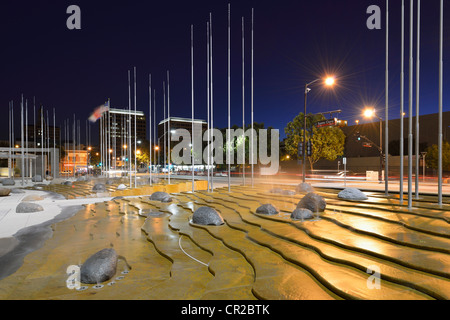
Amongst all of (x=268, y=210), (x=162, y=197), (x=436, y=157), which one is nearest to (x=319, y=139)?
(x=436, y=157)

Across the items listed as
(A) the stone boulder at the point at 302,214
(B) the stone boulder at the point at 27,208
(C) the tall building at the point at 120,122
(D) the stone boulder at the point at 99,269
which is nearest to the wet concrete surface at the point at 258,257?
(D) the stone boulder at the point at 99,269

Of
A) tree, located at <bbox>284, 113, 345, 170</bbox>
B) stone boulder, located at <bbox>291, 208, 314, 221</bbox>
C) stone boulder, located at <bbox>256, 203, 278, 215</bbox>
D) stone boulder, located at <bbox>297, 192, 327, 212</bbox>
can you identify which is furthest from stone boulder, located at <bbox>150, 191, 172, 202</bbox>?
tree, located at <bbox>284, 113, 345, 170</bbox>

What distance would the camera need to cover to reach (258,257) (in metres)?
6.03

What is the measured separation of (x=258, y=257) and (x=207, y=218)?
11.4 feet

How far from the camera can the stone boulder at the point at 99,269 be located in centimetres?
551

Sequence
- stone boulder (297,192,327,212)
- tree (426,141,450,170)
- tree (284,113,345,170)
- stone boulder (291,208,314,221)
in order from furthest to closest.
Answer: tree (426,141,450,170)
tree (284,113,345,170)
stone boulder (297,192,327,212)
stone boulder (291,208,314,221)

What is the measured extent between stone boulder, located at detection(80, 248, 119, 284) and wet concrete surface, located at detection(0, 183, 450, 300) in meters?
0.16

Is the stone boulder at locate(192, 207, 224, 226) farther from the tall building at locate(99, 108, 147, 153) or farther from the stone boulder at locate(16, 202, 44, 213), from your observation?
the tall building at locate(99, 108, 147, 153)

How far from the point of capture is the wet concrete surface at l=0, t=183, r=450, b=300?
4473 millimetres

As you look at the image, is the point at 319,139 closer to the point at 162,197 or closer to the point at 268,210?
the point at 162,197

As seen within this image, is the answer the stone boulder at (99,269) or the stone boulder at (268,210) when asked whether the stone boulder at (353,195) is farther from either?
the stone boulder at (99,269)

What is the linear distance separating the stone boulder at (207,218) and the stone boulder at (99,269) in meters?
3.64
